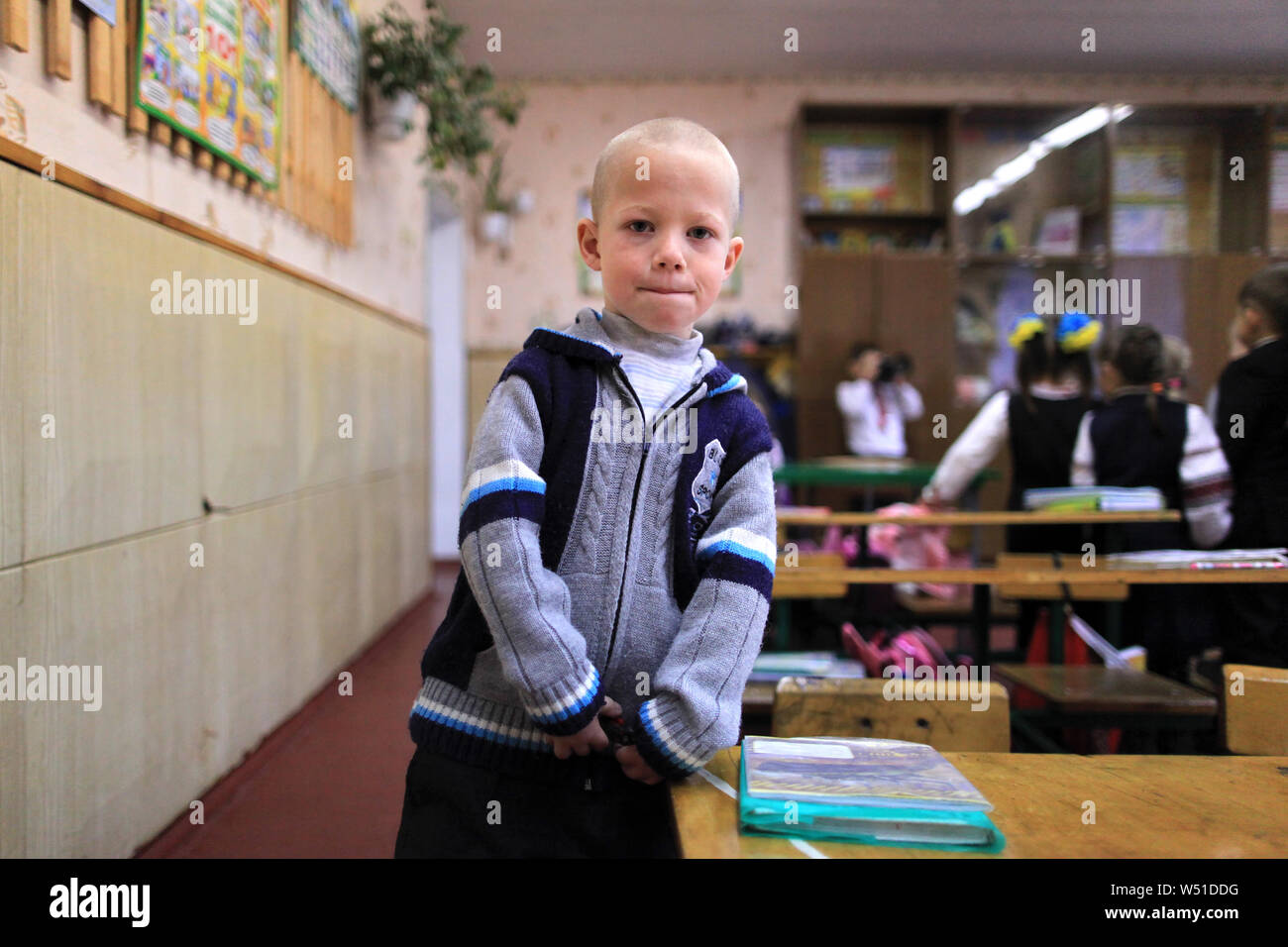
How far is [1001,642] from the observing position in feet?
14.0

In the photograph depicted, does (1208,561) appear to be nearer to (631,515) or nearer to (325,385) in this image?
(631,515)

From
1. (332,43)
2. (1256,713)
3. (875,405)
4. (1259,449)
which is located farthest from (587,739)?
(875,405)

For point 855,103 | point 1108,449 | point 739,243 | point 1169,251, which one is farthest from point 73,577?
point 1169,251

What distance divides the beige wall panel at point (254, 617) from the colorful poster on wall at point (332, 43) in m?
1.47

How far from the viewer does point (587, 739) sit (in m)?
0.79

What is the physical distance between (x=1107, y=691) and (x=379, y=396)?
296cm

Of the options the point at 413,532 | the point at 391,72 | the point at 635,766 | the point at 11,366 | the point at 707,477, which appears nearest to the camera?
the point at 635,766

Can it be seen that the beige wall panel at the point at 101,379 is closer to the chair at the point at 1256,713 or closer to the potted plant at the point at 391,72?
the chair at the point at 1256,713

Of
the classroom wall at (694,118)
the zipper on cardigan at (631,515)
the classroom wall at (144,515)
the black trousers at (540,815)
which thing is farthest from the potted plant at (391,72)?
the black trousers at (540,815)

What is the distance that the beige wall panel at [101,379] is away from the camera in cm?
145

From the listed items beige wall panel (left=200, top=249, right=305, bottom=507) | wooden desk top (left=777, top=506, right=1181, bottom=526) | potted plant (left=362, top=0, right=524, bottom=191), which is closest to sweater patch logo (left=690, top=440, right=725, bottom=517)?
wooden desk top (left=777, top=506, right=1181, bottom=526)

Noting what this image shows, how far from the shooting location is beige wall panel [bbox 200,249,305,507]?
214 centimetres

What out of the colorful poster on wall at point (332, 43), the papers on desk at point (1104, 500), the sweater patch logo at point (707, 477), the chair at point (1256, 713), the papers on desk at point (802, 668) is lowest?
the papers on desk at point (802, 668)
